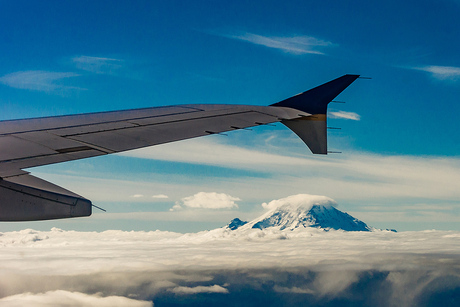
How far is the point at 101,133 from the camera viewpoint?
11.0 meters

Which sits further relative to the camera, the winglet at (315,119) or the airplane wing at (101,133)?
the winglet at (315,119)

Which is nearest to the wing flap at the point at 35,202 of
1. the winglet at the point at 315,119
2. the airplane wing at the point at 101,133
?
the airplane wing at the point at 101,133

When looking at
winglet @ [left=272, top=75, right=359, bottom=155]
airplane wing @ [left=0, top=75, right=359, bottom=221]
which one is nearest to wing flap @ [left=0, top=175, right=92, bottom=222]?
airplane wing @ [left=0, top=75, right=359, bottom=221]

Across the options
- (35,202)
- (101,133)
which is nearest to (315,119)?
(101,133)

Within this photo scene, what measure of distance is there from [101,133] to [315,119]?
925 cm

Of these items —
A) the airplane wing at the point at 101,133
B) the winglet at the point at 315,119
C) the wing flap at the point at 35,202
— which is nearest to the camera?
the wing flap at the point at 35,202

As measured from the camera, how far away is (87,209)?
6863 millimetres

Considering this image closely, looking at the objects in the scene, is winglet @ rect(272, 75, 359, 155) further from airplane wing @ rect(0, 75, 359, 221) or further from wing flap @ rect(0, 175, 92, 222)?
wing flap @ rect(0, 175, 92, 222)

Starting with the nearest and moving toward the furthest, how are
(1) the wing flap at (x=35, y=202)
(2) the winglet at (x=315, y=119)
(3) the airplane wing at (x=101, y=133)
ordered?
(1) the wing flap at (x=35, y=202) → (3) the airplane wing at (x=101, y=133) → (2) the winglet at (x=315, y=119)

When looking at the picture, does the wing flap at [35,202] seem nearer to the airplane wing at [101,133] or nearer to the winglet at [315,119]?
the airplane wing at [101,133]

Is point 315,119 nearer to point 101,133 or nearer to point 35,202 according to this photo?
point 101,133

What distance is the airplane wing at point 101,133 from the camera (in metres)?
6.62

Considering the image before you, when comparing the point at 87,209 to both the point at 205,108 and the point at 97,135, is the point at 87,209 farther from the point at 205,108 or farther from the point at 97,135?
the point at 205,108

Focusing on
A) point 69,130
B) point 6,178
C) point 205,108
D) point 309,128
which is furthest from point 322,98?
point 6,178
